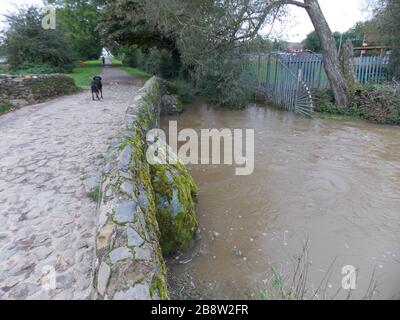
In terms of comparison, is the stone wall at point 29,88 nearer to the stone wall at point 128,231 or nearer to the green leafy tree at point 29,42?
the green leafy tree at point 29,42

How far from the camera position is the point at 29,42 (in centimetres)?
1808

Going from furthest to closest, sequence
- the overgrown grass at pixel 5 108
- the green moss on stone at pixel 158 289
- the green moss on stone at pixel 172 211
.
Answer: the overgrown grass at pixel 5 108 < the green moss on stone at pixel 172 211 < the green moss on stone at pixel 158 289

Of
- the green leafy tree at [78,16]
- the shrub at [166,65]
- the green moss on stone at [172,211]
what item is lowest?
the green moss on stone at [172,211]

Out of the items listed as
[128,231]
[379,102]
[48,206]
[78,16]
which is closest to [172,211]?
[128,231]

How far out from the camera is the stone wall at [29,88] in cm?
1083

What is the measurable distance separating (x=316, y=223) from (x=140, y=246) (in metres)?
3.26

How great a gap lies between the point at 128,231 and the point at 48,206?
2022 millimetres

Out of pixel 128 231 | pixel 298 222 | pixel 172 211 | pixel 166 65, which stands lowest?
pixel 298 222

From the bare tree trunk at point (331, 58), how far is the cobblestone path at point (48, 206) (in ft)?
30.7

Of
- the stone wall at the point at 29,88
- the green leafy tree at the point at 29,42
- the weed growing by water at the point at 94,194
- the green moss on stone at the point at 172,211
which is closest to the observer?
the green moss on stone at the point at 172,211

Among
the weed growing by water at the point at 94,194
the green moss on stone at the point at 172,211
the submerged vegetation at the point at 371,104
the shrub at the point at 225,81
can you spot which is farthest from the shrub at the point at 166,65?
the weed growing by water at the point at 94,194

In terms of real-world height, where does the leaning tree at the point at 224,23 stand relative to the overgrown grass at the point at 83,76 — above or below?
above

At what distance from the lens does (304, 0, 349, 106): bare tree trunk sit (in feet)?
40.2

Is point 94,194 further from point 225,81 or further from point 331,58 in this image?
point 331,58
